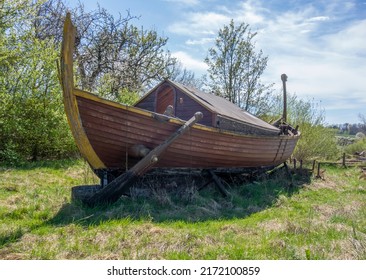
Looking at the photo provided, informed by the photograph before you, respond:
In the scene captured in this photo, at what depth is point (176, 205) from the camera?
18.7 feet

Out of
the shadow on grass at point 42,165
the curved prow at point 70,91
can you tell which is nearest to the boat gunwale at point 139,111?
the curved prow at point 70,91

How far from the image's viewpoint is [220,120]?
291 inches

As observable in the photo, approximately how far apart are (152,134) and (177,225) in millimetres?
2030

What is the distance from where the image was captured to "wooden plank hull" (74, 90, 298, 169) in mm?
5312

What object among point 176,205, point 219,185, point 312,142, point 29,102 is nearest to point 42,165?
point 29,102

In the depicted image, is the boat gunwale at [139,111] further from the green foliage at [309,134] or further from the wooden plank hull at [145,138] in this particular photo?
the green foliage at [309,134]

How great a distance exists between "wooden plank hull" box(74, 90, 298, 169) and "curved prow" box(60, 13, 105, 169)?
2.9 inches

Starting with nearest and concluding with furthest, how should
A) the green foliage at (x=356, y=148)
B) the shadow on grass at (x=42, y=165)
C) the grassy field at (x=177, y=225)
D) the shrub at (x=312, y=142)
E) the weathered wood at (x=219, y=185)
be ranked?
the grassy field at (x=177, y=225)
the weathered wood at (x=219, y=185)
the shadow on grass at (x=42, y=165)
the shrub at (x=312, y=142)
the green foliage at (x=356, y=148)

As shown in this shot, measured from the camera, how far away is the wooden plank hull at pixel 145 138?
5.31 meters

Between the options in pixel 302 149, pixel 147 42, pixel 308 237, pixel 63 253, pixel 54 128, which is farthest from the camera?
pixel 147 42

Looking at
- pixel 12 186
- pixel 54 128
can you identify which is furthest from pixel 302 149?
pixel 12 186

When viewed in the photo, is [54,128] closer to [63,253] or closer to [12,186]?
[12,186]

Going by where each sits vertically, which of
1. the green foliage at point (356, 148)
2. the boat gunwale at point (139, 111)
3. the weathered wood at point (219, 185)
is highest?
the boat gunwale at point (139, 111)
